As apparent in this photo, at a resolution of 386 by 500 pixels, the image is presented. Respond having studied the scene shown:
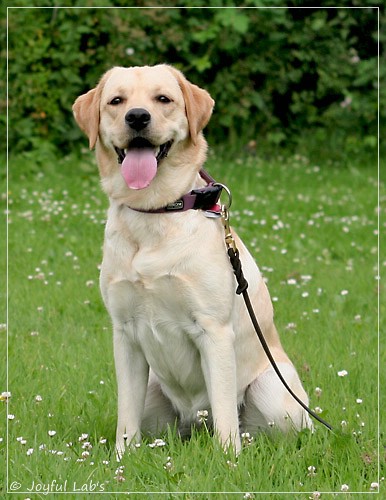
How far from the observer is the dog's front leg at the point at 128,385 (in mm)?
4047

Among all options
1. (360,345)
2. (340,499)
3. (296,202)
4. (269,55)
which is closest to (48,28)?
(269,55)

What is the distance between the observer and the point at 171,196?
3.97 metres

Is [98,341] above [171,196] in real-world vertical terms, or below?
below

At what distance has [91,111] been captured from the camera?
13.1 feet

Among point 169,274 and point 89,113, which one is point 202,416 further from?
point 89,113

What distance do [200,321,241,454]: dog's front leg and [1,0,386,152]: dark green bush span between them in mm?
3824

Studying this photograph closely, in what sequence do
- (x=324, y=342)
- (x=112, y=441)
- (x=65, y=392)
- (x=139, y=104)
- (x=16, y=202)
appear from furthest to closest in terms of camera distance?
1. (x=16, y=202)
2. (x=324, y=342)
3. (x=65, y=392)
4. (x=112, y=441)
5. (x=139, y=104)

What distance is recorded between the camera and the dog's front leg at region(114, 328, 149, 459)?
4.05 metres

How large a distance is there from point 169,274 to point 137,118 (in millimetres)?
632

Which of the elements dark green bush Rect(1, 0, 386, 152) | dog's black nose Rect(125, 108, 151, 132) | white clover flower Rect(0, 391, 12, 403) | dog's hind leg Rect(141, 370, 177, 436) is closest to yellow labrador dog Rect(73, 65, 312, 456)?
dog's black nose Rect(125, 108, 151, 132)

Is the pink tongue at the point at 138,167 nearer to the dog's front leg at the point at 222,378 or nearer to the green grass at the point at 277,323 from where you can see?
the dog's front leg at the point at 222,378

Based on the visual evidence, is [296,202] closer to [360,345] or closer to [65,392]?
Answer: [360,345]

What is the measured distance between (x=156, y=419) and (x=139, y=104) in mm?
1470

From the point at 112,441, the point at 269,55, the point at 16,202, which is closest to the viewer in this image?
the point at 112,441
